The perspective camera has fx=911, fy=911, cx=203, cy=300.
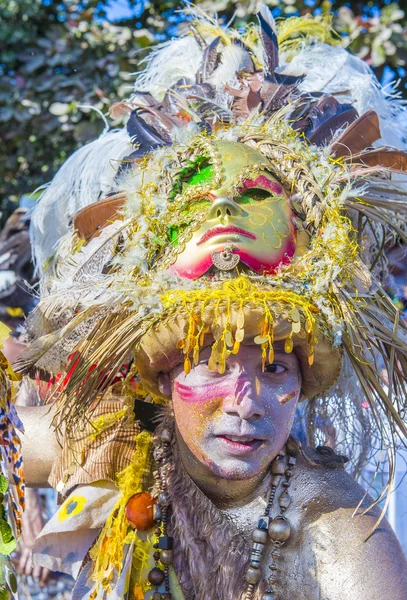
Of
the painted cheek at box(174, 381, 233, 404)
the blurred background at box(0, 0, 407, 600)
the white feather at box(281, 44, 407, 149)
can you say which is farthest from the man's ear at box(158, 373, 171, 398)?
the blurred background at box(0, 0, 407, 600)

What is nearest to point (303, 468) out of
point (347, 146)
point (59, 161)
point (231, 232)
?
point (231, 232)

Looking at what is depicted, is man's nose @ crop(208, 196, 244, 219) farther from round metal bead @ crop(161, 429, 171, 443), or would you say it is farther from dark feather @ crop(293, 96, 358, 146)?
round metal bead @ crop(161, 429, 171, 443)

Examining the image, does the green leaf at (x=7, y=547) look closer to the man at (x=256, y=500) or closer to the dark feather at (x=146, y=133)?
the man at (x=256, y=500)

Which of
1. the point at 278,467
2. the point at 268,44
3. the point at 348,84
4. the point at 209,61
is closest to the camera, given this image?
the point at 278,467

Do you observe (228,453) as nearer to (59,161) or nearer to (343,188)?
(343,188)

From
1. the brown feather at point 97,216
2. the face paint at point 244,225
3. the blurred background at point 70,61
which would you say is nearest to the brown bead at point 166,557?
the face paint at point 244,225

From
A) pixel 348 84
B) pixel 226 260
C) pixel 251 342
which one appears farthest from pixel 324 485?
pixel 348 84

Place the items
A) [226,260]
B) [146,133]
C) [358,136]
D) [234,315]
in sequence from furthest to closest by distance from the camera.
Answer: [146,133]
[358,136]
[226,260]
[234,315]

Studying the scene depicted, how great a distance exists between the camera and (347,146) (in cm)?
310

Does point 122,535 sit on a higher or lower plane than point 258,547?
lower

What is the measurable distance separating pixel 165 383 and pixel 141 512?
0.42 metres

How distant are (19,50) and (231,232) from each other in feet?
11.5

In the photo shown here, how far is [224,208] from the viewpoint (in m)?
2.71

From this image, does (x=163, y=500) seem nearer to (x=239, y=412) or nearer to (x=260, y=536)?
(x=260, y=536)
